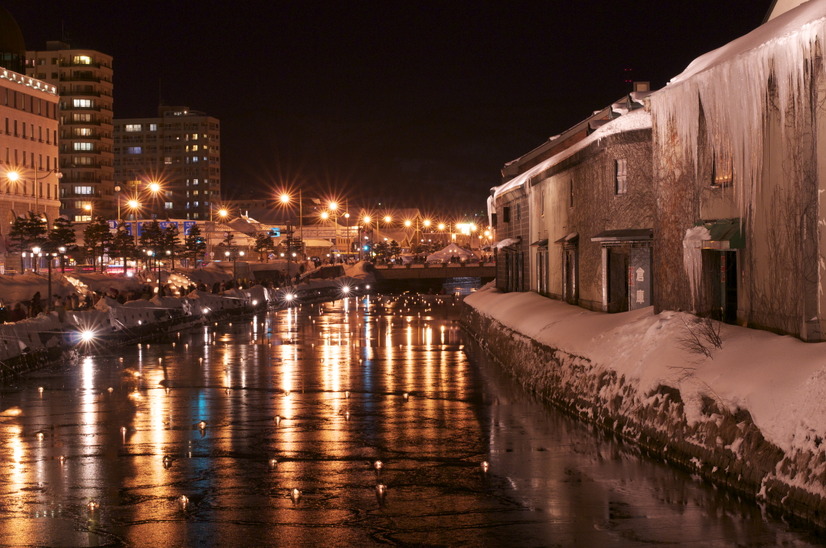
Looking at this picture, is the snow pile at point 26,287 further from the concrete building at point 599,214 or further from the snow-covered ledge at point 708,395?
the snow-covered ledge at point 708,395

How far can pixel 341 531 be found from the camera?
11125mm

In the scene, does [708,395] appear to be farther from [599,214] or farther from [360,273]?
[360,273]

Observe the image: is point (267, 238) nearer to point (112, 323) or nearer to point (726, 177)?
point (112, 323)

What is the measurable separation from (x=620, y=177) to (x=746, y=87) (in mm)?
10946

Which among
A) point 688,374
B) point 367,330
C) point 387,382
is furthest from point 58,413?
point 367,330

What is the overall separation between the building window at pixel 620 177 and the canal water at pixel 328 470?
5.70 m

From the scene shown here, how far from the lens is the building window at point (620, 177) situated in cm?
2723

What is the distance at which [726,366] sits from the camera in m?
14.2

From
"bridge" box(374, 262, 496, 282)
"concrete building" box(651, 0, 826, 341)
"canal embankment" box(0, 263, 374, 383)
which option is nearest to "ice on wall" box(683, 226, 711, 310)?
"concrete building" box(651, 0, 826, 341)

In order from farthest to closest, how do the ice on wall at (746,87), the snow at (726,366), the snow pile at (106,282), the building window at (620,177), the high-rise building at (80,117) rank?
1. the high-rise building at (80,117)
2. the snow pile at (106,282)
3. the building window at (620,177)
4. the ice on wall at (746,87)
5. the snow at (726,366)

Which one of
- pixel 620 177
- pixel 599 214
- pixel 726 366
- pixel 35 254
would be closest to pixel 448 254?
pixel 35 254

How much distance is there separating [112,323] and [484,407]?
19587 millimetres

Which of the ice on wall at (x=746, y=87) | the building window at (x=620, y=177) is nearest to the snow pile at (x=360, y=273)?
the building window at (x=620, y=177)

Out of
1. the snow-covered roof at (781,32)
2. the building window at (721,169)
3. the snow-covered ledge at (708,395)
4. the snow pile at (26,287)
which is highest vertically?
the snow-covered roof at (781,32)
